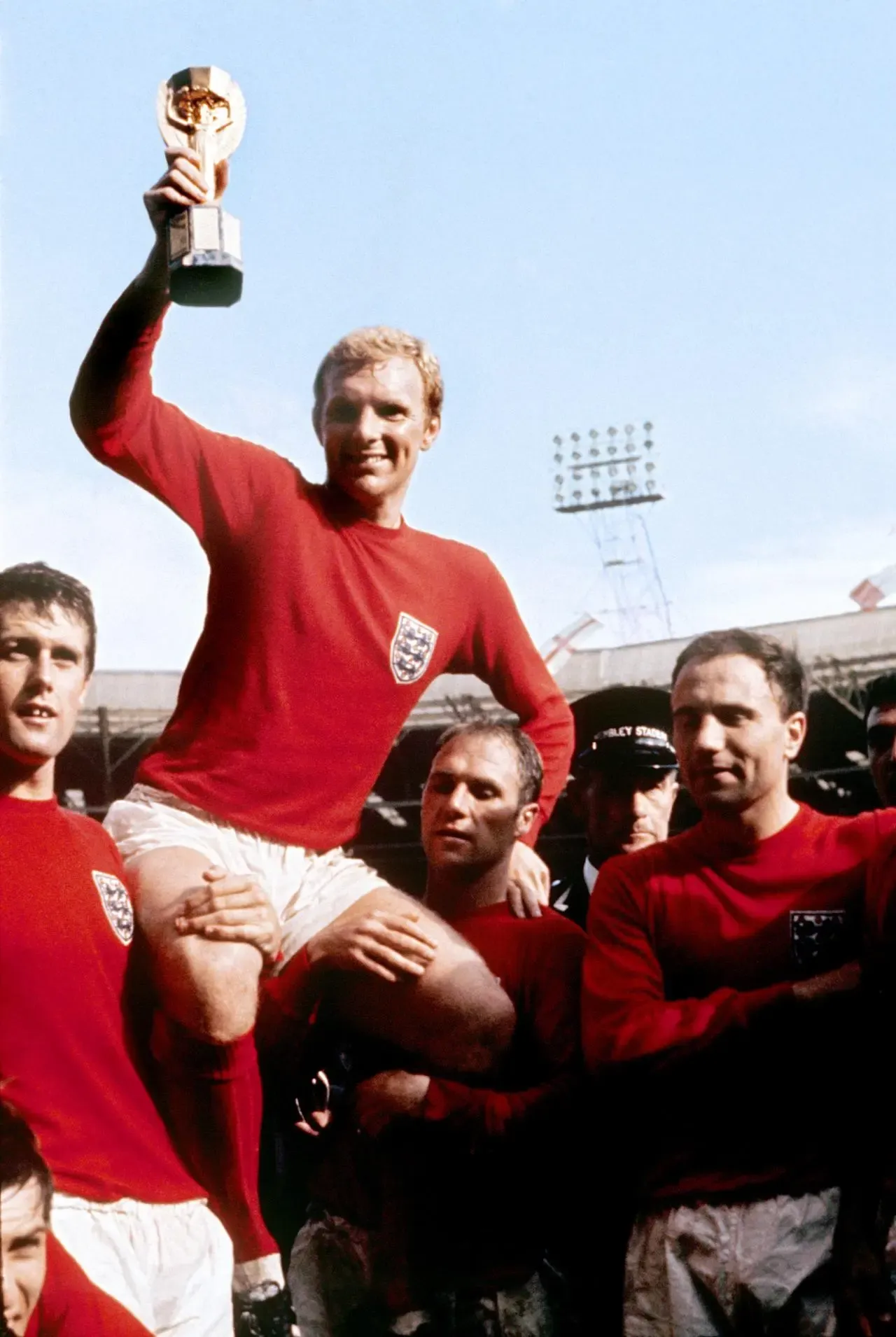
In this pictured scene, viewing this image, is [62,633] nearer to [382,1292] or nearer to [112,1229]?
[112,1229]

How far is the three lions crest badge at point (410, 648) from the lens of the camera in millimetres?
3867

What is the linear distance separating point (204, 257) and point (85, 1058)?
1.65 meters

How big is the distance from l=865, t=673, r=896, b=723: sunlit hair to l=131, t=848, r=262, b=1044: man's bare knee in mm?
1670

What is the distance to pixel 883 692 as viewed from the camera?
415cm

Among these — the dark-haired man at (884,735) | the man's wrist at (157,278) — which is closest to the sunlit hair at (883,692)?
the dark-haired man at (884,735)

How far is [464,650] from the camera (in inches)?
157

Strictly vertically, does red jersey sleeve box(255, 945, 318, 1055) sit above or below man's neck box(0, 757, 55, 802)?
below

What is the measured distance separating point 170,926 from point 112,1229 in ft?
2.01

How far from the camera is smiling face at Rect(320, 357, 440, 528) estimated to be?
3.87m

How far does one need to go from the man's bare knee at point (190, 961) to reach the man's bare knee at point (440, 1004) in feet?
0.91

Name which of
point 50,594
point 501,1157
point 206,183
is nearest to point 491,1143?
point 501,1157

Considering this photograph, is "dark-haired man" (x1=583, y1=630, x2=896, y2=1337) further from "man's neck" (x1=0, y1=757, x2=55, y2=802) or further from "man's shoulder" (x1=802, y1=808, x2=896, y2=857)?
"man's neck" (x1=0, y1=757, x2=55, y2=802)

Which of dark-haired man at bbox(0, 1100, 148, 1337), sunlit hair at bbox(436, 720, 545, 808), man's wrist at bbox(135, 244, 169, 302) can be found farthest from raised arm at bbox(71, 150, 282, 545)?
dark-haired man at bbox(0, 1100, 148, 1337)

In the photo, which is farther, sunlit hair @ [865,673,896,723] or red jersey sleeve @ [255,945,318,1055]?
sunlit hair @ [865,673,896,723]
